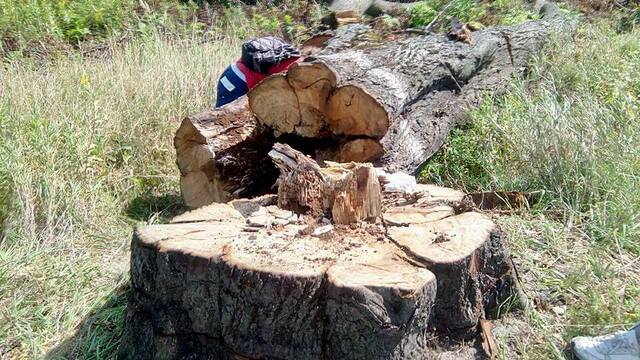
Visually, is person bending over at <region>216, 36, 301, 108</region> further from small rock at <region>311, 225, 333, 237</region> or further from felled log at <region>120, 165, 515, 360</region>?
small rock at <region>311, 225, 333, 237</region>

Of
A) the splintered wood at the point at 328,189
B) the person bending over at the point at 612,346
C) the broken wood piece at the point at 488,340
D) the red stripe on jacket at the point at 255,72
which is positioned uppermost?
the red stripe on jacket at the point at 255,72

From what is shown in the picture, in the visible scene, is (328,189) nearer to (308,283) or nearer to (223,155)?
(308,283)

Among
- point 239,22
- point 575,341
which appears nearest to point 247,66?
point 575,341

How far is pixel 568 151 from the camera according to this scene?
4312 mm

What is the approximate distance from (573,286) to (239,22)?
737 cm

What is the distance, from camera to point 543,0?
9.28m

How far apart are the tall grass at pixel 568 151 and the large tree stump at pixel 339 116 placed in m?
0.24

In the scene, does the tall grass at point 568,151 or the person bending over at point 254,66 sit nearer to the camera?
the tall grass at point 568,151

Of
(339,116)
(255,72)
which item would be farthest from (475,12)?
(339,116)

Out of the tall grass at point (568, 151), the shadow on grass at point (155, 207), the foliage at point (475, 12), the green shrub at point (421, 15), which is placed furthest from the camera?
the green shrub at point (421, 15)

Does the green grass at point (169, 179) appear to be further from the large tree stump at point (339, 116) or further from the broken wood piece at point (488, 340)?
the large tree stump at point (339, 116)

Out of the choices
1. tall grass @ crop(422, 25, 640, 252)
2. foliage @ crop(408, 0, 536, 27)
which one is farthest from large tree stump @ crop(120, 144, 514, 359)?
foliage @ crop(408, 0, 536, 27)

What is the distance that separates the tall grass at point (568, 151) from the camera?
3.95 metres

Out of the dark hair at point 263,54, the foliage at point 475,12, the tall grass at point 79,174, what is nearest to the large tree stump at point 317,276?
the tall grass at point 79,174
